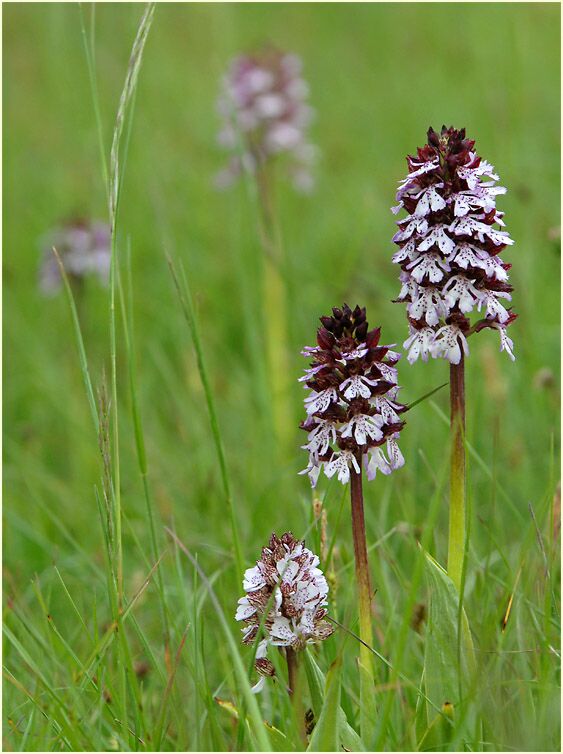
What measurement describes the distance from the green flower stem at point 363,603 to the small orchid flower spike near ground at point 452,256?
0.17 metres

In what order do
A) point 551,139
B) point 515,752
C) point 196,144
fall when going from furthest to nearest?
point 196,144, point 551,139, point 515,752

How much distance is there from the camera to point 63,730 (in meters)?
1.63

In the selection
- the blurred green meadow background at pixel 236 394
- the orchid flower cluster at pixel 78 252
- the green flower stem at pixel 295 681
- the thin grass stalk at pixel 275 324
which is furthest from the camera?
the orchid flower cluster at pixel 78 252

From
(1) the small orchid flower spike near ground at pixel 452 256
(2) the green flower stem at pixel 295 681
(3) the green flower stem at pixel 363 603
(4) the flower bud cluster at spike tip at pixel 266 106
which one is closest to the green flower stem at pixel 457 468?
(1) the small orchid flower spike near ground at pixel 452 256

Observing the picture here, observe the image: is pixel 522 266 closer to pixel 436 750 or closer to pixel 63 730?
pixel 436 750

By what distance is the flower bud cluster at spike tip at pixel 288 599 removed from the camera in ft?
5.21

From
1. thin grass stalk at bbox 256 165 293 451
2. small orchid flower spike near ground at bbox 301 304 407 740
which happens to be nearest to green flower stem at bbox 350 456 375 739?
small orchid flower spike near ground at bbox 301 304 407 740

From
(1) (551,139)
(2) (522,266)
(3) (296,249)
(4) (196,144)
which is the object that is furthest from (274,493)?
(4) (196,144)

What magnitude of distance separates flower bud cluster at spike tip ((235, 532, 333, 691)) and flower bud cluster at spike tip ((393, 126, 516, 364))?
0.41 meters

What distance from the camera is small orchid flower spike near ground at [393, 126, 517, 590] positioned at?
158 cm

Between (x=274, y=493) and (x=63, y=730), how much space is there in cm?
173

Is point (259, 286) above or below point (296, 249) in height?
below

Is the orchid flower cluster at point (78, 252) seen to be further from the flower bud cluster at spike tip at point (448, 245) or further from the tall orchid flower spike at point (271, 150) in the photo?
the flower bud cluster at spike tip at point (448, 245)

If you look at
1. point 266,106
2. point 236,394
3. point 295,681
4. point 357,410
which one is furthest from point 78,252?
point 295,681
